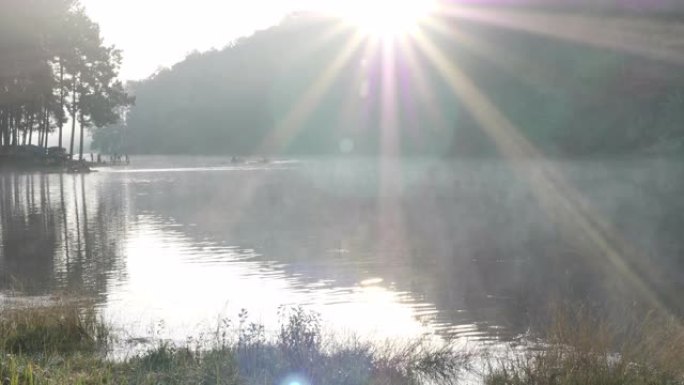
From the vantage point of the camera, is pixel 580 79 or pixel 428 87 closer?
pixel 580 79

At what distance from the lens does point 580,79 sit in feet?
331

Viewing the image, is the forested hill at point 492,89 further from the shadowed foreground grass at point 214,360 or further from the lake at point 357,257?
the shadowed foreground grass at point 214,360

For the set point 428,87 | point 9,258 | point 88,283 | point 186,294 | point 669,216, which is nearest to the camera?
point 186,294

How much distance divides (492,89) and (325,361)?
11083 cm

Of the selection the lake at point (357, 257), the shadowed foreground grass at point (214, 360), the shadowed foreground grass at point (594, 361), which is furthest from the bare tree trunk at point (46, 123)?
the shadowed foreground grass at point (594, 361)

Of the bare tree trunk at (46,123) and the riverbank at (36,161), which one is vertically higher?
the bare tree trunk at (46,123)

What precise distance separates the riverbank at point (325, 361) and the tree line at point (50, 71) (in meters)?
69.1

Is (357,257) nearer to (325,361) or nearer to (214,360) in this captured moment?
(325,361)

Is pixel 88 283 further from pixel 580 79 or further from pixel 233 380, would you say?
pixel 580 79

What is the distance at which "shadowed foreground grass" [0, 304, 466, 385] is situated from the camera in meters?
7.48

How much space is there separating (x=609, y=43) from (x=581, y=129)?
39.7 ft

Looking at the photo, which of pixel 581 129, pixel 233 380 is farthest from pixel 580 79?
pixel 233 380

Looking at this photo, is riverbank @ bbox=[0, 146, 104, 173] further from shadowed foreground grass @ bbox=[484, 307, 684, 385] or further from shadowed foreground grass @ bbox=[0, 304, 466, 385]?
shadowed foreground grass @ bbox=[484, 307, 684, 385]

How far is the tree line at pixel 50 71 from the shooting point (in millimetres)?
71312
